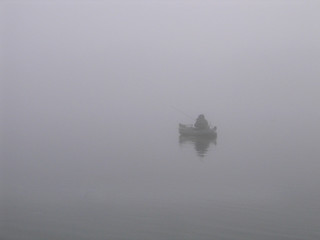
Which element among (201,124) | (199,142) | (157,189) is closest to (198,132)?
(201,124)

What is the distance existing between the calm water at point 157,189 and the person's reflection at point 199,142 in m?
0.05

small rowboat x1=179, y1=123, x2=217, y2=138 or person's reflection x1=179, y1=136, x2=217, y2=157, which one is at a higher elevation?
small rowboat x1=179, y1=123, x2=217, y2=138

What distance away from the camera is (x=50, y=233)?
3.99 meters

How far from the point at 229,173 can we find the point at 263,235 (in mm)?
2767

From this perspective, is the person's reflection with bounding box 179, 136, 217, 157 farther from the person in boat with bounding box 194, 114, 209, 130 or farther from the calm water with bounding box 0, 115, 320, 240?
the person in boat with bounding box 194, 114, 209, 130

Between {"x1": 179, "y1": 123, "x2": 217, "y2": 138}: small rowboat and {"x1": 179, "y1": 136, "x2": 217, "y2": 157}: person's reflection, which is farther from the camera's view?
{"x1": 179, "y1": 123, "x2": 217, "y2": 138}: small rowboat

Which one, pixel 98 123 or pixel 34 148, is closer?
pixel 34 148

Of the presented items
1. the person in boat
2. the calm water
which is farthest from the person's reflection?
the person in boat

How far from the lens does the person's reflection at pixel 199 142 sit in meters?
9.34

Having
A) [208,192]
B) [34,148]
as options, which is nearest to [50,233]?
[208,192]

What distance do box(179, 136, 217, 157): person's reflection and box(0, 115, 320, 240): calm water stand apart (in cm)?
5

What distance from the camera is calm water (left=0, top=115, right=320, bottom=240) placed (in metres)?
4.16

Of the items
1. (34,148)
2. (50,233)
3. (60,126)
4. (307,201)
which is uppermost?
(60,126)

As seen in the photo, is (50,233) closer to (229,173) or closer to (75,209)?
(75,209)
